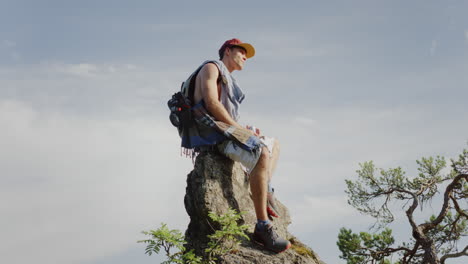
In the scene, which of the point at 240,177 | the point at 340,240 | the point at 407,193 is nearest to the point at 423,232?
the point at 407,193

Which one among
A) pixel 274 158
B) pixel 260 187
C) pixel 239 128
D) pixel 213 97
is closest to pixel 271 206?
pixel 274 158

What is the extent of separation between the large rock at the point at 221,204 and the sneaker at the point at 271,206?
6.3 inches

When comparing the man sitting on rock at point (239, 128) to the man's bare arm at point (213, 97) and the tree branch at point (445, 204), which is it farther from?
the tree branch at point (445, 204)

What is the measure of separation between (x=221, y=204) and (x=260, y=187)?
477 mm

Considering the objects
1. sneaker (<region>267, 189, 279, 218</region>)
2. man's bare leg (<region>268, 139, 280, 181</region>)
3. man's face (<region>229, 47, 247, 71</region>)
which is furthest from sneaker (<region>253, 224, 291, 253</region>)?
man's face (<region>229, 47, 247, 71</region>)

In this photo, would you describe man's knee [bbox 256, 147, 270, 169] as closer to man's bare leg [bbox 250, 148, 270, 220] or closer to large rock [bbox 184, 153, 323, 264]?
man's bare leg [bbox 250, 148, 270, 220]

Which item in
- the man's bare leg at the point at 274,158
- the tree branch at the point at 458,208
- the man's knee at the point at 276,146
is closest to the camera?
the man's bare leg at the point at 274,158

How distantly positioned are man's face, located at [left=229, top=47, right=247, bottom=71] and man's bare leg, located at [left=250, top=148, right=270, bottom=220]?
1234 millimetres

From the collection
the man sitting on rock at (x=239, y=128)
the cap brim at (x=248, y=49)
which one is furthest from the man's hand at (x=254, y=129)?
the cap brim at (x=248, y=49)

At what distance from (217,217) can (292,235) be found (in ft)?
5.04

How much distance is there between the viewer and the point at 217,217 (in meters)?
4.62

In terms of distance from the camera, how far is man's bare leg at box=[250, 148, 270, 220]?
191 inches

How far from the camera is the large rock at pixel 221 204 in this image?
4895mm

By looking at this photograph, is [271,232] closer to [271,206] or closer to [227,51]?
[271,206]
